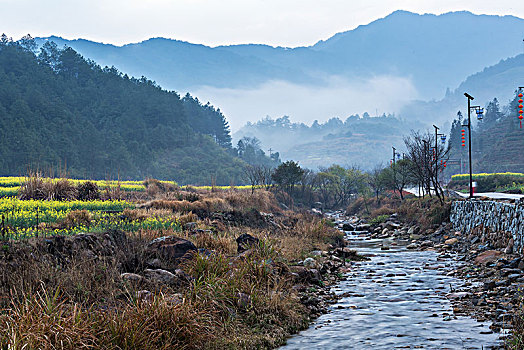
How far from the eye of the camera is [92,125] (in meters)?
92.1

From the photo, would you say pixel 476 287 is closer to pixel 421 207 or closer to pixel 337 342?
pixel 337 342

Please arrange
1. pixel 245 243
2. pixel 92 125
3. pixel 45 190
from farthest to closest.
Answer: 1. pixel 92 125
2. pixel 45 190
3. pixel 245 243

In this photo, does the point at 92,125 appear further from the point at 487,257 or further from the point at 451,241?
the point at 487,257

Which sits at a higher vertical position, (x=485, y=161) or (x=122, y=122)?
(x=122, y=122)

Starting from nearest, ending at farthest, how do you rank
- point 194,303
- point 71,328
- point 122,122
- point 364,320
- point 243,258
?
point 71,328, point 194,303, point 364,320, point 243,258, point 122,122

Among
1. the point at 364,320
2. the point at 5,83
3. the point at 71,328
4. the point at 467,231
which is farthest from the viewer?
the point at 5,83

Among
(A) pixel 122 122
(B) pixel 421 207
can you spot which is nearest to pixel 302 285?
(B) pixel 421 207

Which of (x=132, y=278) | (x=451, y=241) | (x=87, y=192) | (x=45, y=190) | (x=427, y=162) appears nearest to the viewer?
(x=132, y=278)

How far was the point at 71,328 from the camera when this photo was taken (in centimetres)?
A: 663

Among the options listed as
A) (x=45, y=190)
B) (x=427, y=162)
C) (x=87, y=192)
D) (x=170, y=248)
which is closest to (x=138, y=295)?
(x=170, y=248)

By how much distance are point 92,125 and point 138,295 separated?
89.0 meters

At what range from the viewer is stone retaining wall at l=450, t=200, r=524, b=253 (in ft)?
51.8

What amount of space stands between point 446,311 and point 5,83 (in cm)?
A: 8894

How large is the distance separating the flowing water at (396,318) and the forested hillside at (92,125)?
61573mm
